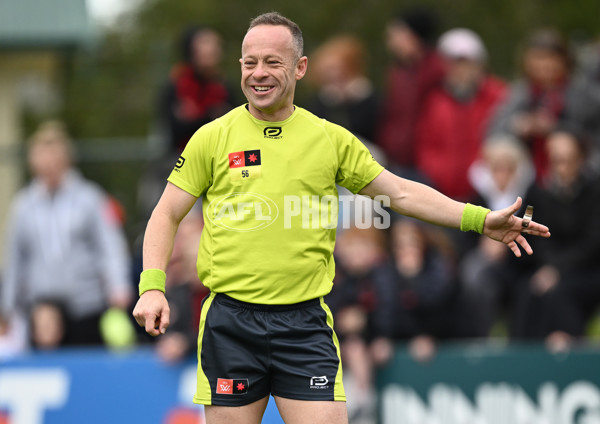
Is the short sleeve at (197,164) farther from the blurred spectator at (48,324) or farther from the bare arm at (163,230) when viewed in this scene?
the blurred spectator at (48,324)

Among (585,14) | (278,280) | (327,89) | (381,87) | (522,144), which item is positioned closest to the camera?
(278,280)

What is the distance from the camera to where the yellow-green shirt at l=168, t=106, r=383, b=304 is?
489 centimetres

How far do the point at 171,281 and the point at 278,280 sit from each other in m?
4.57

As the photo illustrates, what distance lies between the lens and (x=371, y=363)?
8.85 m

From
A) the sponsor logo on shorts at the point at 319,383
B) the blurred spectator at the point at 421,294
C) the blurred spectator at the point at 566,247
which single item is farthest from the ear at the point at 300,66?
the blurred spectator at the point at 566,247

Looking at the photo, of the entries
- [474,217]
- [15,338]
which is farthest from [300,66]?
[15,338]

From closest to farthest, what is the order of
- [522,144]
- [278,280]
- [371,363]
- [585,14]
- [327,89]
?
1. [278,280]
2. [371,363]
3. [522,144]
4. [327,89]
5. [585,14]

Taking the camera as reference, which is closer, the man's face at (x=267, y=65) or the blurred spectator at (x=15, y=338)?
the man's face at (x=267, y=65)

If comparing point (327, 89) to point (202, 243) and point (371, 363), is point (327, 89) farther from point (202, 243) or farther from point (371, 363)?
point (202, 243)

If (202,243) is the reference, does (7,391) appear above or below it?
below

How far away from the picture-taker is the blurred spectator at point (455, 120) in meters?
10.3

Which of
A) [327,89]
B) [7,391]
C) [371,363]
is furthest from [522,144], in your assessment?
[7,391]

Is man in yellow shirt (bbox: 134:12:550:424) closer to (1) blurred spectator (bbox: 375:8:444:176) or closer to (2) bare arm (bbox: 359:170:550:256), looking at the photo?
(2) bare arm (bbox: 359:170:550:256)

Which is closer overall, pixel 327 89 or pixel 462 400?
pixel 462 400
